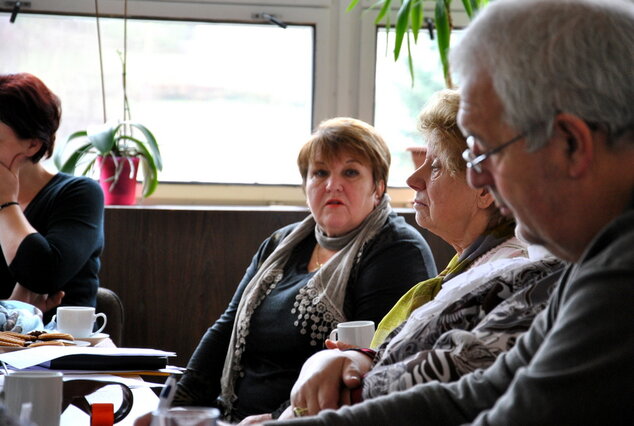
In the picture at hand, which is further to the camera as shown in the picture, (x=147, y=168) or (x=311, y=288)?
(x=147, y=168)

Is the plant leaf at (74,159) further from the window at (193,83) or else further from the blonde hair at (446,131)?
the blonde hair at (446,131)

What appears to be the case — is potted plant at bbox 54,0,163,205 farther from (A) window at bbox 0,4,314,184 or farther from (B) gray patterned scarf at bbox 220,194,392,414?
(B) gray patterned scarf at bbox 220,194,392,414

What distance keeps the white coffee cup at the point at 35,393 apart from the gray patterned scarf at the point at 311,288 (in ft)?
3.31

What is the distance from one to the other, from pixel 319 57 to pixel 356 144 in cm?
118

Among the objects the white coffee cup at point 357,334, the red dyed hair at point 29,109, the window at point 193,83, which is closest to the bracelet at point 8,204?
the red dyed hair at point 29,109

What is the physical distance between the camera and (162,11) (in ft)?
11.3

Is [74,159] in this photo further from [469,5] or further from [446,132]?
[446,132]

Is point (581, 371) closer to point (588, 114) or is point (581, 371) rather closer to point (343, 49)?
point (588, 114)

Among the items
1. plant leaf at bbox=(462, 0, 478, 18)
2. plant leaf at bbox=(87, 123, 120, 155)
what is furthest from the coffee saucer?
plant leaf at bbox=(462, 0, 478, 18)

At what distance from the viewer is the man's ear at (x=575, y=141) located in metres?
0.85

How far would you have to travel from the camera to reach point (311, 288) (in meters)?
2.29

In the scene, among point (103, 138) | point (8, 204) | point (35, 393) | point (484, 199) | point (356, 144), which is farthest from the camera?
point (103, 138)

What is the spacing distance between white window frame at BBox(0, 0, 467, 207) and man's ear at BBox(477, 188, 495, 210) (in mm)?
1882

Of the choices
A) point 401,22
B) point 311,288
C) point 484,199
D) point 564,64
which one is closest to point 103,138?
point 401,22
